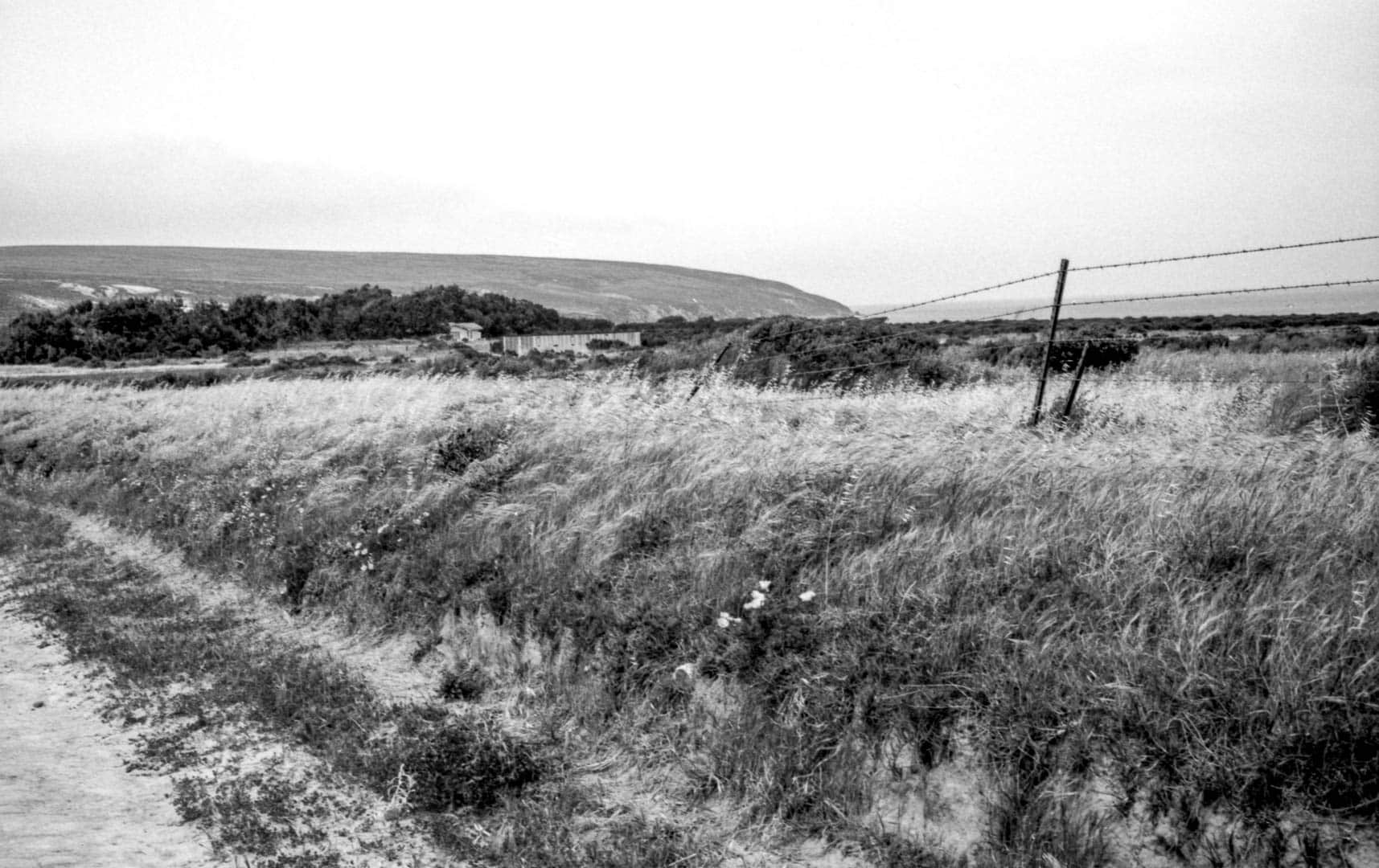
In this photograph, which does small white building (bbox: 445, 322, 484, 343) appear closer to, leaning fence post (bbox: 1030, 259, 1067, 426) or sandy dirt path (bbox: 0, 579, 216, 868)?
leaning fence post (bbox: 1030, 259, 1067, 426)

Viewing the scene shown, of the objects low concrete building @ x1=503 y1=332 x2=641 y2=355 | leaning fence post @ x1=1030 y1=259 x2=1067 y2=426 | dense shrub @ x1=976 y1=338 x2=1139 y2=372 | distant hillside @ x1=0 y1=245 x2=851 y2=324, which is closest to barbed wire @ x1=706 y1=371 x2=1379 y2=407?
dense shrub @ x1=976 y1=338 x2=1139 y2=372

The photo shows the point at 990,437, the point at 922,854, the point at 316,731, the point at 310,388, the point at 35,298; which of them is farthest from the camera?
the point at 35,298

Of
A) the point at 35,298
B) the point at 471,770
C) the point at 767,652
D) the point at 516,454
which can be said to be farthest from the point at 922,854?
the point at 35,298

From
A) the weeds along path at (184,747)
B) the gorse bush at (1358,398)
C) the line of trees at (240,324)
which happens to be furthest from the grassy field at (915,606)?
the line of trees at (240,324)

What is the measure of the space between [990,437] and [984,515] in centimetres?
172

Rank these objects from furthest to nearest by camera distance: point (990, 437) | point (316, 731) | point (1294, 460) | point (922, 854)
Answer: point (990, 437), point (1294, 460), point (316, 731), point (922, 854)

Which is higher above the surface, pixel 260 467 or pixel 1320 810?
pixel 1320 810

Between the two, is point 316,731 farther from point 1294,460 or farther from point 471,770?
point 1294,460

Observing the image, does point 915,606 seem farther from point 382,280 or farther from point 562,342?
point 382,280

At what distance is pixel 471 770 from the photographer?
4.58m

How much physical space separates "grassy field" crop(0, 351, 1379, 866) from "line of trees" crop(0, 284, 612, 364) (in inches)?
1579

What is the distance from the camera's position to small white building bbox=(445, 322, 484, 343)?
4516 centimetres

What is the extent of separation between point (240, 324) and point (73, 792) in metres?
53.8

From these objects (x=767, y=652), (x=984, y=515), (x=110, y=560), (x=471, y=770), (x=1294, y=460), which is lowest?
(x=110, y=560)
